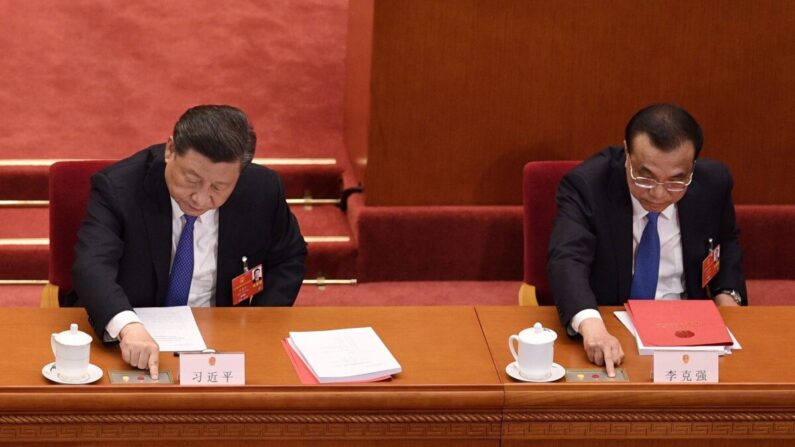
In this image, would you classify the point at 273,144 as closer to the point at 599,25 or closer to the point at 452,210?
the point at 452,210

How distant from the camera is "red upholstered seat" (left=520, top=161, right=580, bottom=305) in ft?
12.1

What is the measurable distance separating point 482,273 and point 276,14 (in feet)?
5.55

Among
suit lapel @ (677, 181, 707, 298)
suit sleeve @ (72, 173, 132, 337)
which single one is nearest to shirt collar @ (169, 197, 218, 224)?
suit sleeve @ (72, 173, 132, 337)

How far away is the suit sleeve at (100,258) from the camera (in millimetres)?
3098

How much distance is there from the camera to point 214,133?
3.11 metres

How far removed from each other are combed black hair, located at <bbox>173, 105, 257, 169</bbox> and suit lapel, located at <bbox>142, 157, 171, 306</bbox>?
0.65 ft

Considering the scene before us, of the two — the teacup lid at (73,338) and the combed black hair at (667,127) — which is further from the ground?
the combed black hair at (667,127)

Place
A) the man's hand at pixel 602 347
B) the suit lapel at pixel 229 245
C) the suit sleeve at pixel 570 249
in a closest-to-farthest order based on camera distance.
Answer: the man's hand at pixel 602 347
the suit sleeve at pixel 570 249
the suit lapel at pixel 229 245

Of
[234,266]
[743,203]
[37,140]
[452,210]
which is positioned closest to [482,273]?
[452,210]

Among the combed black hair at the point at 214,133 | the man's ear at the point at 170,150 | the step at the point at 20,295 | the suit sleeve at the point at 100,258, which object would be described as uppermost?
the combed black hair at the point at 214,133

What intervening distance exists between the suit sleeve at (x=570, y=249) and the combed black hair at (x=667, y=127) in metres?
0.27

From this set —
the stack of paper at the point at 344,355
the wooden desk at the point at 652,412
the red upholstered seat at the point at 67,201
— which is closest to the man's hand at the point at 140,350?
the stack of paper at the point at 344,355

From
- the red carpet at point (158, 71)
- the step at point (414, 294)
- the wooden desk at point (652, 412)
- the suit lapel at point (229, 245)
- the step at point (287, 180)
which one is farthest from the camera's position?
the red carpet at point (158, 71)

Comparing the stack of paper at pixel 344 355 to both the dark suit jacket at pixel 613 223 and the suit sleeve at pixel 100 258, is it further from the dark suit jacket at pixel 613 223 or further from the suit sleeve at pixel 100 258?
the dark suit jacket at pixel 613 223
